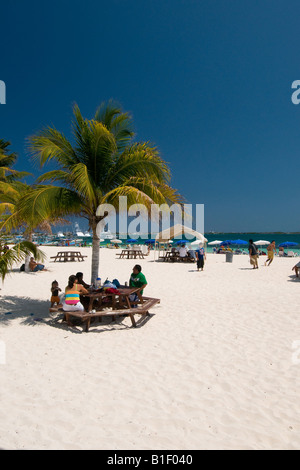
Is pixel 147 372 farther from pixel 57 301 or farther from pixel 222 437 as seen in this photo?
pixel 57 301

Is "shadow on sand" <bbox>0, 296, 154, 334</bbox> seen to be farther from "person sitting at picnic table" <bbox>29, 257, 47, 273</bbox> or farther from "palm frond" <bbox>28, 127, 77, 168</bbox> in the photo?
"person sitting at picnic table" <bbox>29, 257, 47, 273</bbox>

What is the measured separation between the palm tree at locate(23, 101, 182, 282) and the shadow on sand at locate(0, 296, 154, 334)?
5.12 ft

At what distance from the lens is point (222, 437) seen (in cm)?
266

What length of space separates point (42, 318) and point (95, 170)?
4199 mm

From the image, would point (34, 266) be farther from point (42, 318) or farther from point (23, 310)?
point (42, 318)

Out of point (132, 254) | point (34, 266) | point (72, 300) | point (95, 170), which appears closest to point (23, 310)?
point (72, 300)

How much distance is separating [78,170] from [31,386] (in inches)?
198

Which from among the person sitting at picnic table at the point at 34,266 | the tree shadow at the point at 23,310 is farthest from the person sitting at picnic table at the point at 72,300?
the person sitting at picnic table at the point at 34,266

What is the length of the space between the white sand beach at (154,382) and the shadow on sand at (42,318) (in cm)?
5

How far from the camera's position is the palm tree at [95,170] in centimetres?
684

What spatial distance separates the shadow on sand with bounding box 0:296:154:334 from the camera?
19.9 feet

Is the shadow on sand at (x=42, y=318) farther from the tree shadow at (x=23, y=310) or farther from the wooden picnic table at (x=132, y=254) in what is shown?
the wooden picnic table at (x=132, y=254)

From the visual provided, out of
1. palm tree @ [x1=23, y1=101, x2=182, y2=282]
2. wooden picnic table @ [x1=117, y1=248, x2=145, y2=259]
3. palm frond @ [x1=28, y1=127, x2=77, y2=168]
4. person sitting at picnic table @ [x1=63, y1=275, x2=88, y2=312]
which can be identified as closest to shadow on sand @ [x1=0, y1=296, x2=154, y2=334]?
person sitting at picnic table @ [x1=63, y1=275, x2=88, y2=312]
